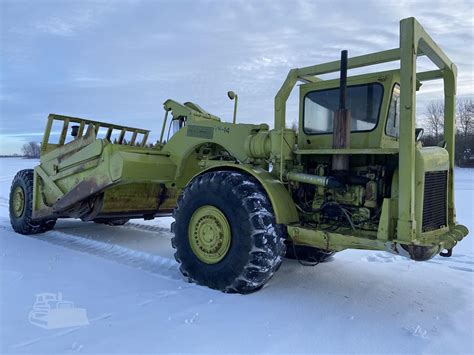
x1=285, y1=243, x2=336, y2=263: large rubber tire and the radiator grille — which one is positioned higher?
the radiator grille

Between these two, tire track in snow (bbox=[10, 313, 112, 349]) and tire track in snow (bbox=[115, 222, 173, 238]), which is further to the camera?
tire track in snow (bbox=[115, 222, 173, 238])

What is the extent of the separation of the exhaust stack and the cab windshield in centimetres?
37

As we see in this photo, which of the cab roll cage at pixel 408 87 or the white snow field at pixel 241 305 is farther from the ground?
the cab roll cage at pixel 408 87

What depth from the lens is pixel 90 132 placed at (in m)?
6.77

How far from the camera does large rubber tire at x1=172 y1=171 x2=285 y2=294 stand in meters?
4.19

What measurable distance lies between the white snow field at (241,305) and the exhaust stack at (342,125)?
1.44 m

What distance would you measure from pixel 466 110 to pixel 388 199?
1680 inches

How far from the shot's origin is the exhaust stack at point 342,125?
13.5 ft

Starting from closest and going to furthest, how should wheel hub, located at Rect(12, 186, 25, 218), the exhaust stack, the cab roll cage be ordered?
1. the cab roll cage
2. the exhaust stack
3. wheel hub, located at Rect(12, 186, 25, 218)

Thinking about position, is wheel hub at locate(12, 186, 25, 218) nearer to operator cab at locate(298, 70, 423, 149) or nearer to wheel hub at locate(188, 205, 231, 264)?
wheel hub at locate(188, 205, 231, 264)

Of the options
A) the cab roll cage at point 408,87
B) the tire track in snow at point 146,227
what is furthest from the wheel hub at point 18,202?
the cab roll cage at point 408,87

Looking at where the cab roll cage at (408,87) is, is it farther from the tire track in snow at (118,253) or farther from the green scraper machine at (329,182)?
the tire track in snow at (118,253)

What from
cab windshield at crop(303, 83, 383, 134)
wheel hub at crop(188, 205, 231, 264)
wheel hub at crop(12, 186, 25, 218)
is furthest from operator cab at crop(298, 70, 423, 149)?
wheel hub at crop(12, 186, 25, 218)

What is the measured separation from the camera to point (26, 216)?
760 cm
